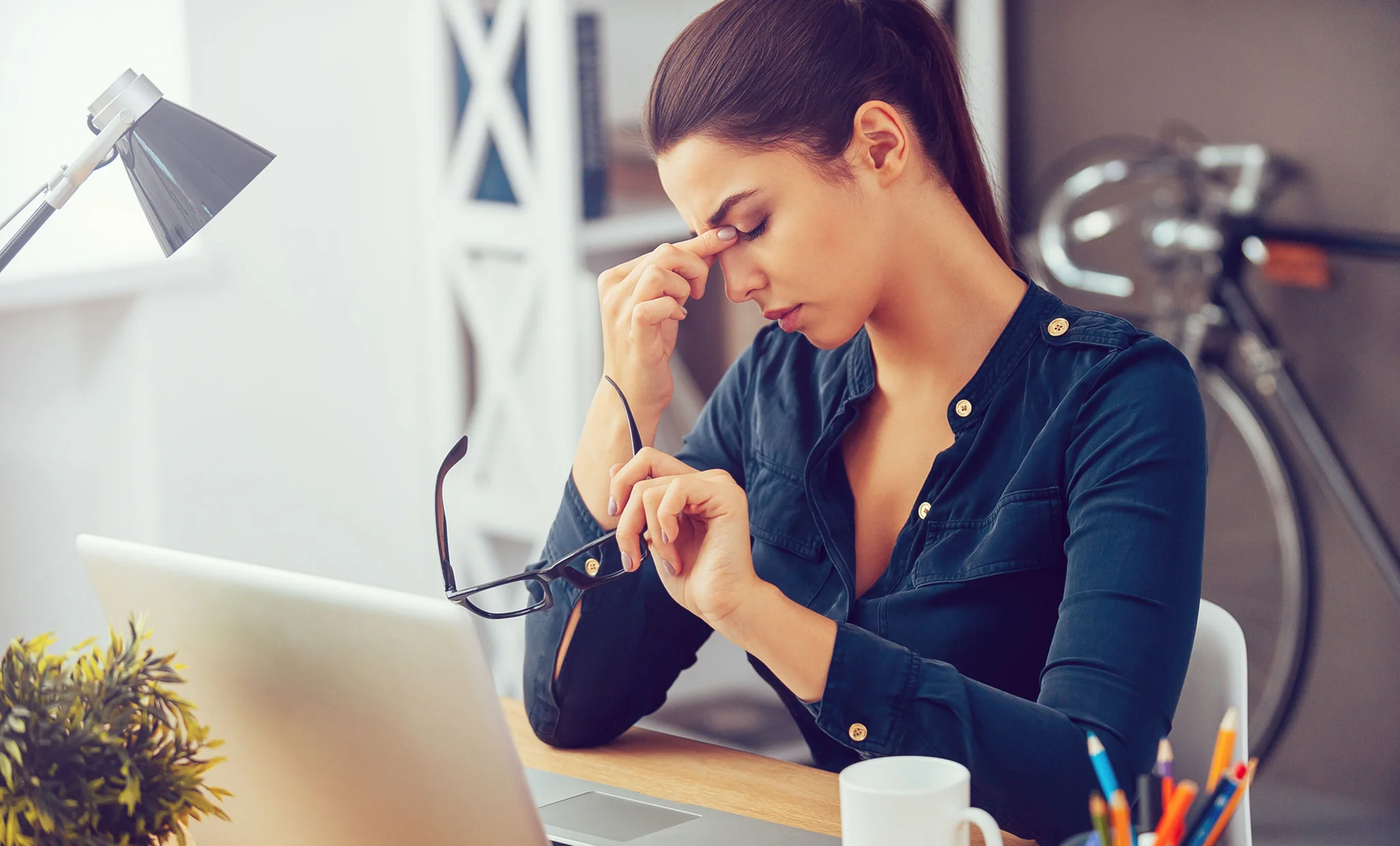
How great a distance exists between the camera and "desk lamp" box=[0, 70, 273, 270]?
90 centimetres

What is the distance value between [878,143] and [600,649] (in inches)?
18.5

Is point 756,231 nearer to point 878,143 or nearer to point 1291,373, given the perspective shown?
point 878,143

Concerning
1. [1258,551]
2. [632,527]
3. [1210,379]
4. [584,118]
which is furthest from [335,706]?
[1258,551]

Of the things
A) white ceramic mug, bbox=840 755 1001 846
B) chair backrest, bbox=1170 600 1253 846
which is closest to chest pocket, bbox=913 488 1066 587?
chair backrest, bbox=1170 600 1253 846

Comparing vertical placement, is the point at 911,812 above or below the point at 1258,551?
above

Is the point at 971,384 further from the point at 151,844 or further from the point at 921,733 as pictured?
the point at 151,844

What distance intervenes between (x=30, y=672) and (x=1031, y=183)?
2068mm

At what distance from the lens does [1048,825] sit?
3.15ft

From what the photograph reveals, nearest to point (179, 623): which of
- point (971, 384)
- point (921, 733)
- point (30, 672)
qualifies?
point (30, 672)

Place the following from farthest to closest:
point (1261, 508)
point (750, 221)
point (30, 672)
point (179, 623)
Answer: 1. point (1261, 508)
2. point (750, 221)
3. point (179, 623)
4. point (30, 672)

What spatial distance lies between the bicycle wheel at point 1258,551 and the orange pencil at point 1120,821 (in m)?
1.71

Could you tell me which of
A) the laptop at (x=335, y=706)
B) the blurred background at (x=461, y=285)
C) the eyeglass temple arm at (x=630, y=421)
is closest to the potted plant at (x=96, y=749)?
the laptop at (x=335, y=706)

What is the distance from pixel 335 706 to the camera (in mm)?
825

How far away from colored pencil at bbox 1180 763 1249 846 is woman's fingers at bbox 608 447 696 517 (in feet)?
1.33
